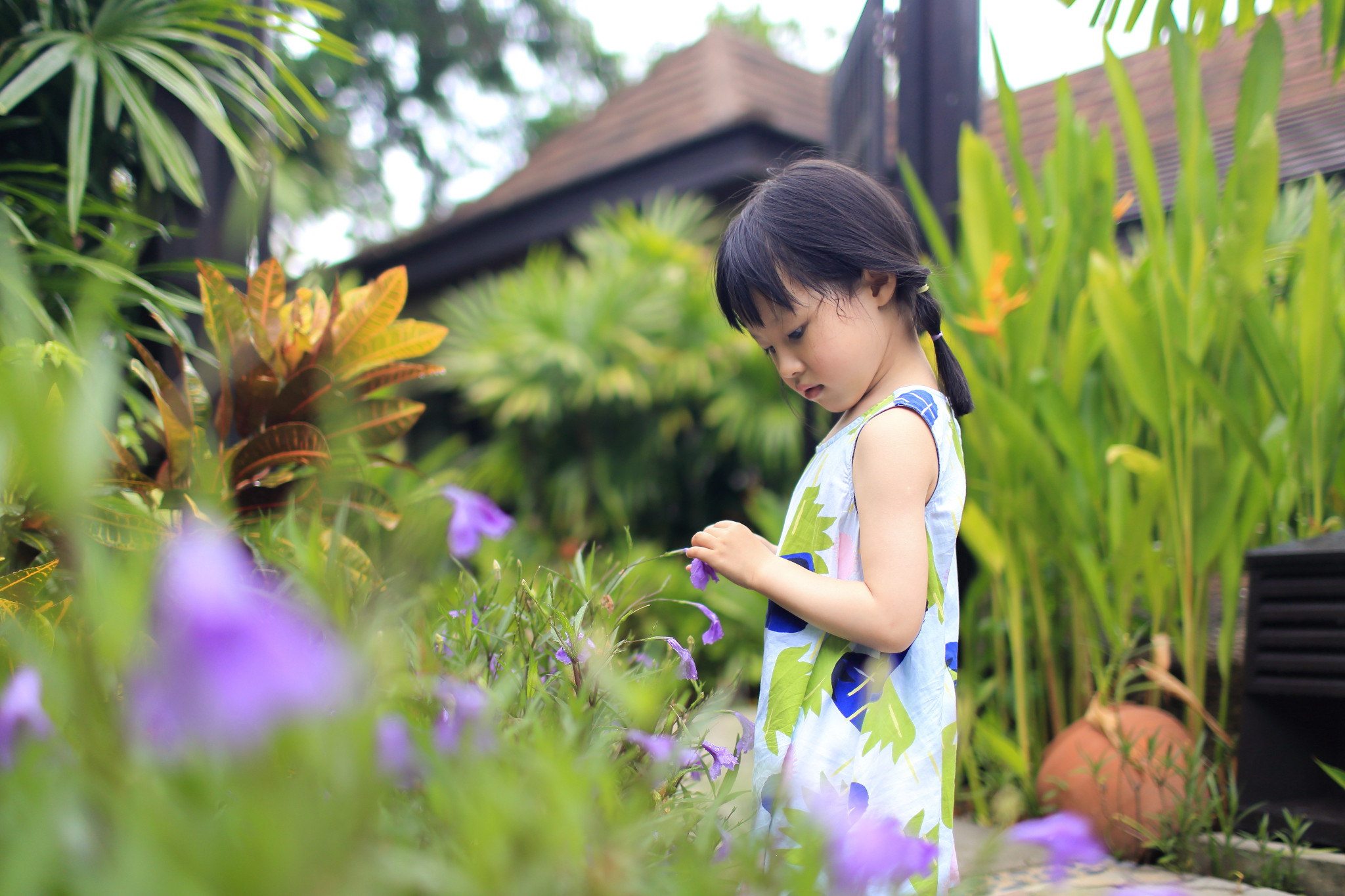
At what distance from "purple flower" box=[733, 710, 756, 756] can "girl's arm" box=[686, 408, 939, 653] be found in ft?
0.45

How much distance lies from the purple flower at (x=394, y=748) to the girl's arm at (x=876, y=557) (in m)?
0.51

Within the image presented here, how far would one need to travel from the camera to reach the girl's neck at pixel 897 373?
1090mm

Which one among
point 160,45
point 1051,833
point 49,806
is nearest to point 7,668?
point 49,806

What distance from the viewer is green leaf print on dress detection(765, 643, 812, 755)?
38.9 inches

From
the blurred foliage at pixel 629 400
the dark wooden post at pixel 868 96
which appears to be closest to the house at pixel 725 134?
the dark wooden post at pixel 868 96

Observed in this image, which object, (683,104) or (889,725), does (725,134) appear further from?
(889,725)

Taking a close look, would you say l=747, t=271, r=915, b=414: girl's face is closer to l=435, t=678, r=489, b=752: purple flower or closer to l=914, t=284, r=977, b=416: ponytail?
l=914, t=284, r=977, b=416: ponytail

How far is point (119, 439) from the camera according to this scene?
1372 mm

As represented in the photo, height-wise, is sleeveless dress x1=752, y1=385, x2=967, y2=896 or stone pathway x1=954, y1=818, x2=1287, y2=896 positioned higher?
sleeveless dress x1=752, y1=385, x2=967, y2=896

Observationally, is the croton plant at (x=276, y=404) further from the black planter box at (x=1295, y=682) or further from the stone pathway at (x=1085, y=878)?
the black planter box at (x=1295, y=682)

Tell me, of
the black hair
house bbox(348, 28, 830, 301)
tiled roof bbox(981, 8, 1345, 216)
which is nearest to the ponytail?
the black hair

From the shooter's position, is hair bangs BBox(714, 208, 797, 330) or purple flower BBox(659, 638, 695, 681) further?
hair bangs BBox(714, 208, 797, 330)

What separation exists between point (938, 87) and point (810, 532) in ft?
6.39

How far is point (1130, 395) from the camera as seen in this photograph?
188 centimetres
